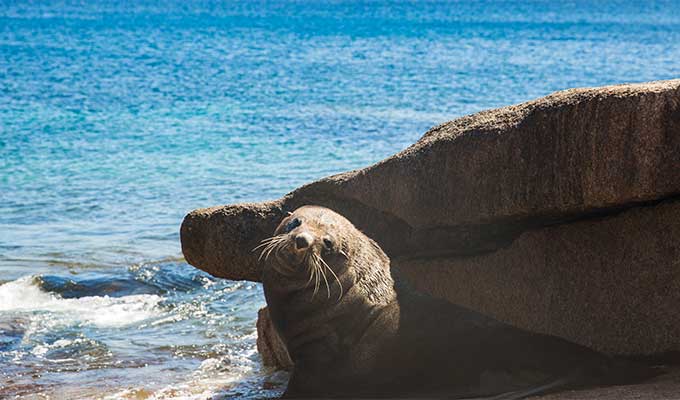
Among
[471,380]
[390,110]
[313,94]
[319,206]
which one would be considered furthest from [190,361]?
[313,94]

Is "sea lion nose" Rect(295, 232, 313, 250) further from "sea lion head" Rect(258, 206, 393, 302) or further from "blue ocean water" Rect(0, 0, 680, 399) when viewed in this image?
"blue ocean water" Rect(0, 0, 680, 399)

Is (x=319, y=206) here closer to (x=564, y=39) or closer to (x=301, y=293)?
(x=301, y=293)

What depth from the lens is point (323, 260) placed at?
5484 mm

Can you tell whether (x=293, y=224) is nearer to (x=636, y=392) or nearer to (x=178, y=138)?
(x=636, y=392)

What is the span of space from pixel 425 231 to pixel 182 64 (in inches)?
1038

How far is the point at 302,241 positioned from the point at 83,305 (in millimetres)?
4468

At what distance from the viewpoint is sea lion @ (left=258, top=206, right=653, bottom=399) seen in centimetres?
539

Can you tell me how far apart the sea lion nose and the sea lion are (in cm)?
2

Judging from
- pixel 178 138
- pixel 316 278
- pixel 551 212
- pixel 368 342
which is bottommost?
pixel 368 342

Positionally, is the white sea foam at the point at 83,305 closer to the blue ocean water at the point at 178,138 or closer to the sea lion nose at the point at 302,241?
the blue ocean water at the point at 178,138

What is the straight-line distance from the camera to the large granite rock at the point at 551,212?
5094 millimetres

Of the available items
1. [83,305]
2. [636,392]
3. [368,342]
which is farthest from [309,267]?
[83,305]

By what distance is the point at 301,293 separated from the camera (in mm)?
5508

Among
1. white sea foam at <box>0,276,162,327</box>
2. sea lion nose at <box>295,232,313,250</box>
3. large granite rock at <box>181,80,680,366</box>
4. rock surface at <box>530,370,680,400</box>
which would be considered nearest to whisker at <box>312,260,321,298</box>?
sea lion nose at <box>295,232,313,250</box>
